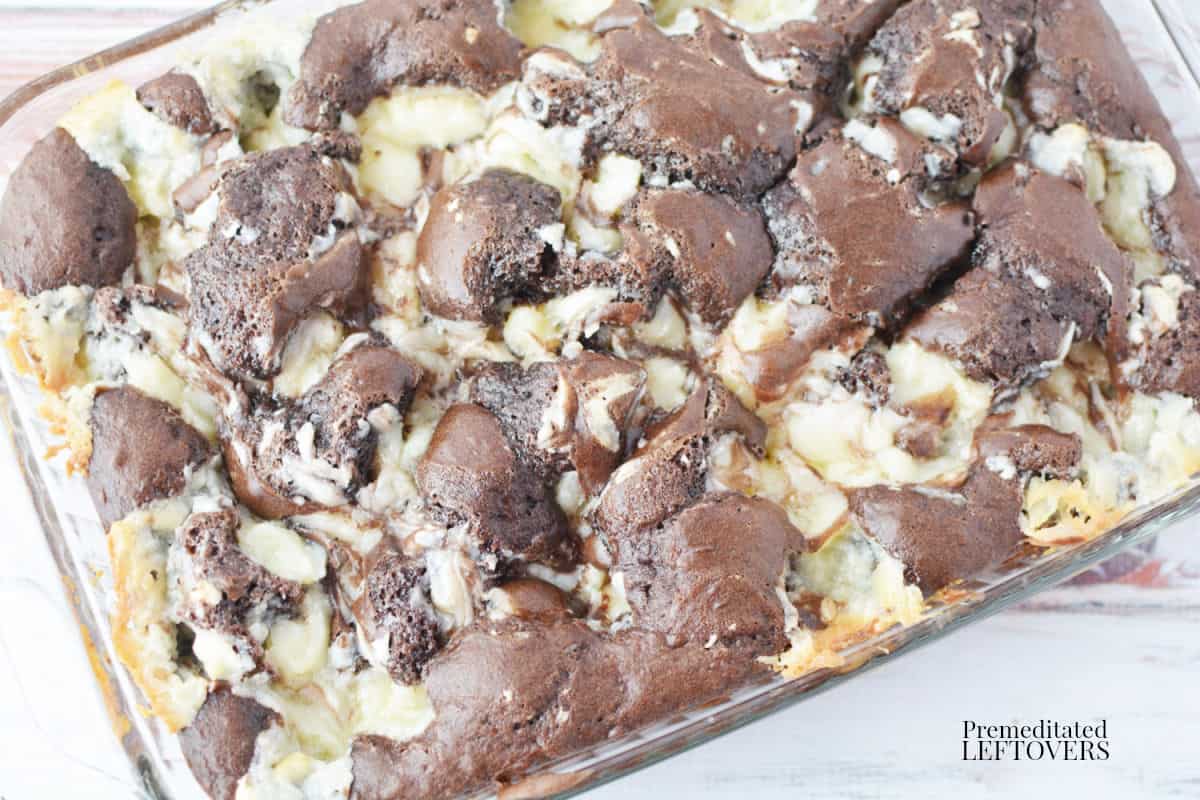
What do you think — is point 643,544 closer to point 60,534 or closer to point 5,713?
point 60,534

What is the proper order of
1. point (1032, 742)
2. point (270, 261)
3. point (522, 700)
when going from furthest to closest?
point (1032, 742), point (270, 261), point (522, 700)

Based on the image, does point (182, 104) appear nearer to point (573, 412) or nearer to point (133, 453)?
point (133, 453)

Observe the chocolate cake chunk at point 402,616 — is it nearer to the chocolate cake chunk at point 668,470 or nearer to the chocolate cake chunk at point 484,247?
the chocolate cake chunk at point 668,470

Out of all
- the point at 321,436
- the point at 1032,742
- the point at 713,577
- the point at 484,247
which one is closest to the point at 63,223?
the point at 321,436

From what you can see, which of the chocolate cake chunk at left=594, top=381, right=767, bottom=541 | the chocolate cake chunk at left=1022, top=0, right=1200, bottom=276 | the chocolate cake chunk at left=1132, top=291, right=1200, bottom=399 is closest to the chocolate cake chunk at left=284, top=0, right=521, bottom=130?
the chocolate cake chunk at left=594, top=381, right=767, bottom=541

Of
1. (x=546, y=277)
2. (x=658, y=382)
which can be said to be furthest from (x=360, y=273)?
(x=658, y=382)
